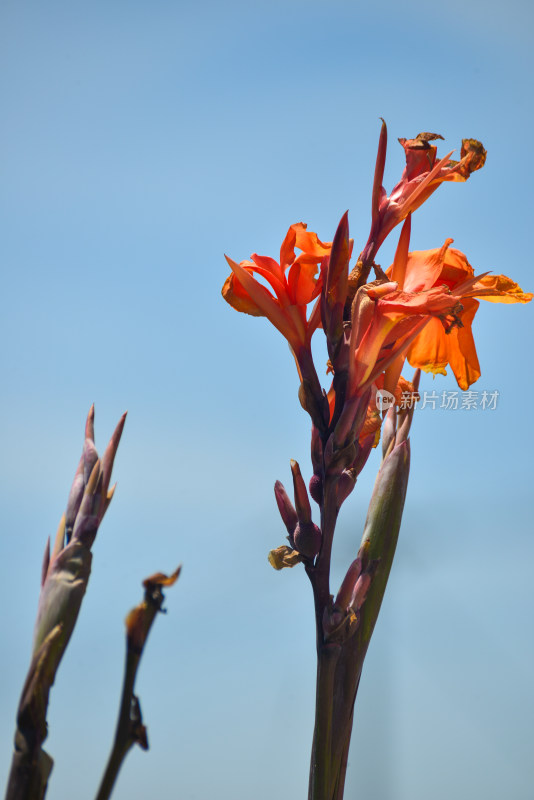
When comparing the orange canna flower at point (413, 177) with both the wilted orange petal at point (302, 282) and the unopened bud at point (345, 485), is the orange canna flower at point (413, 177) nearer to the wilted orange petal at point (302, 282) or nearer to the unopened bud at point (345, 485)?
the wilted orange petal at point (302, 282)

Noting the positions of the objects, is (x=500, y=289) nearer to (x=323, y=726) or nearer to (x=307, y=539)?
(x=307, y=539)

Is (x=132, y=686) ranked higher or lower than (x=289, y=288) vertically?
lower

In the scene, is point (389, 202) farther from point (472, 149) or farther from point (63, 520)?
point (63, 520)

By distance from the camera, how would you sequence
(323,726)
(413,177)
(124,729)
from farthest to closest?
(413,177) → (323,726) → (124,729)

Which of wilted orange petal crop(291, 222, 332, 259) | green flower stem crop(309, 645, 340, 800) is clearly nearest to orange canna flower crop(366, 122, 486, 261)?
wilted orange petal crop(291, 222, 332, 259)

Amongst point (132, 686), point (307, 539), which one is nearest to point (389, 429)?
point (307, 539)

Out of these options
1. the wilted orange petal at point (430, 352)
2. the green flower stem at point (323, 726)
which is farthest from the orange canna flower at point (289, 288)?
the green flower stem at point (323, 726)

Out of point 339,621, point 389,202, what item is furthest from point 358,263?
point 339,621
